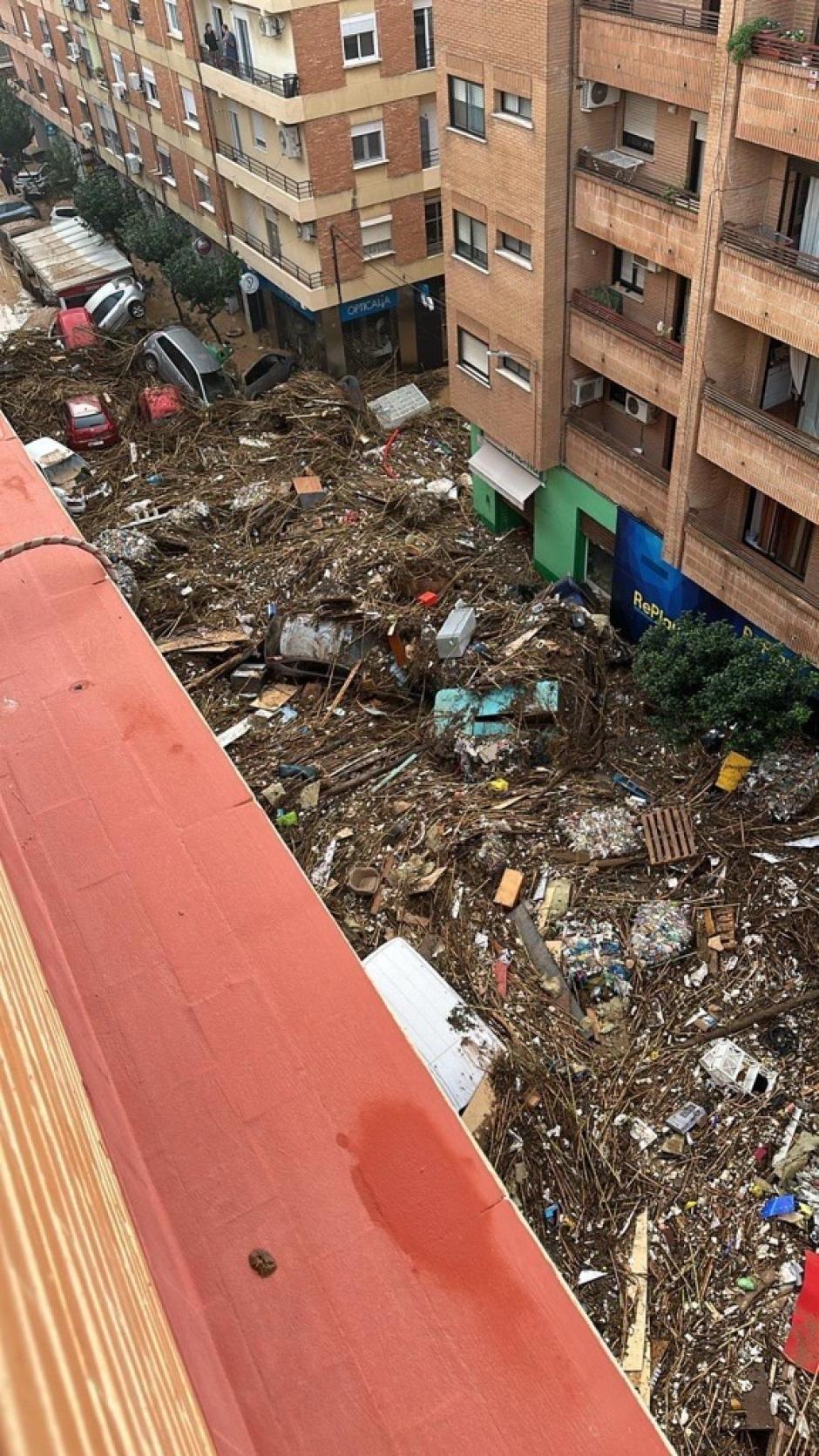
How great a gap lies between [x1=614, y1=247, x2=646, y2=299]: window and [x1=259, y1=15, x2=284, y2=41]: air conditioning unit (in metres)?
13.6

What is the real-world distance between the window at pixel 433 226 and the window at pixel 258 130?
4.81 metres

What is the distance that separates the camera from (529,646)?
18.4 metres

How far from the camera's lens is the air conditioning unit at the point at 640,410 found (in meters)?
18.6

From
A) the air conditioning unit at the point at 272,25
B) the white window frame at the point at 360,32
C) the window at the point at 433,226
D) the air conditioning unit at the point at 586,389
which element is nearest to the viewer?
the air conditioning unit at the point at 586,389

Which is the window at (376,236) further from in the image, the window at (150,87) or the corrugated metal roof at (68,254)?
the window at (150,87)

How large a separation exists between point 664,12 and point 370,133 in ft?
50.5

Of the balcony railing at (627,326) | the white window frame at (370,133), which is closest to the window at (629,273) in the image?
the balcony railing at (627,326)

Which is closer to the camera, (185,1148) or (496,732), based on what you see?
(185,1148)

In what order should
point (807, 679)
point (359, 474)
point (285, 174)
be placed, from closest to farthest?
point (807, 679), point (359, 474), point (285, 174)

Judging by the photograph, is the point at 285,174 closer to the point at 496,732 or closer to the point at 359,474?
the point at 359,474

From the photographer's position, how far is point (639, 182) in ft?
54.0

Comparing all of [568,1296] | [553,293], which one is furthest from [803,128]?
[568,1296]

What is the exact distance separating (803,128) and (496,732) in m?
9.19

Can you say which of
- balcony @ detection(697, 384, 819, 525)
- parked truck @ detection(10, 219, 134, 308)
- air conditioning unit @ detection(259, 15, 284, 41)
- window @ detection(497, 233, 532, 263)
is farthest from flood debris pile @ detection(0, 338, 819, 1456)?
parked truck @ detection(10, 219, 134, 308)
